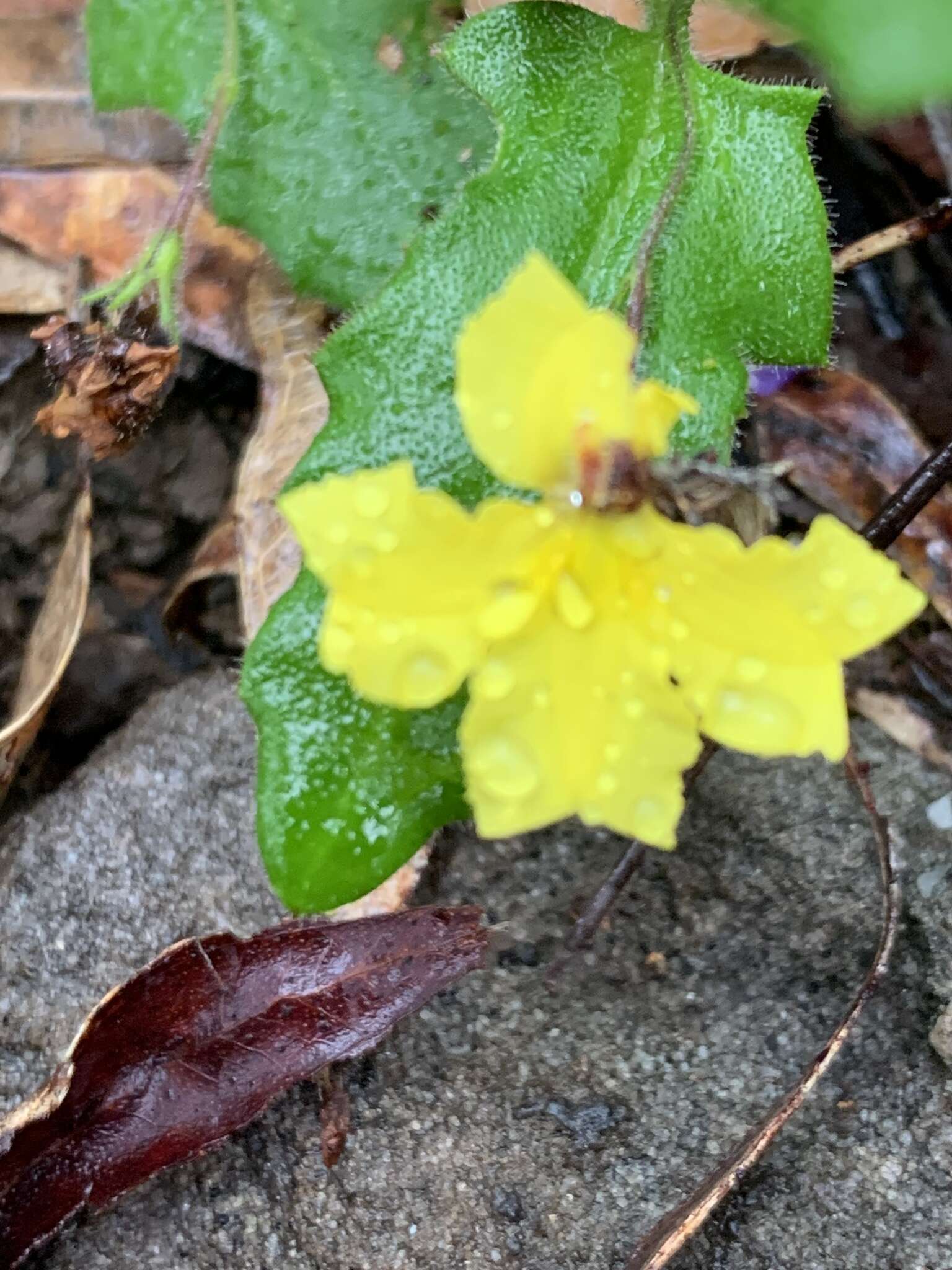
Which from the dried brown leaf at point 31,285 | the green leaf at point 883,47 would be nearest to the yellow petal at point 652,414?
the green leaf at point 883,47

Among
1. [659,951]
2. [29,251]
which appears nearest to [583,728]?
[659,951]

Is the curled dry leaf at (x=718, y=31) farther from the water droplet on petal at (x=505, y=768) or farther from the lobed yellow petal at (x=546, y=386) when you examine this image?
the water droplet on petal at (x=505, y=768)

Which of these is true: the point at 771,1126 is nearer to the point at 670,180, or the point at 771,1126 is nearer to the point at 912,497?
the point at 912,497

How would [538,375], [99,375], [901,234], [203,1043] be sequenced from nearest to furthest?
1. [538,375]
2. [203,1043]
3. [99,375]
4. [901,234]

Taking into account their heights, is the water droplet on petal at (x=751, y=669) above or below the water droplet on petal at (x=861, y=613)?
below

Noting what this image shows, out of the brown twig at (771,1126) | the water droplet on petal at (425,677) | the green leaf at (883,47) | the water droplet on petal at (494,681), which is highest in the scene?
the green leaf at (883,47)

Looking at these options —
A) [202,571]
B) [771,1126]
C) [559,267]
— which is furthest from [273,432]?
[771,1126]
